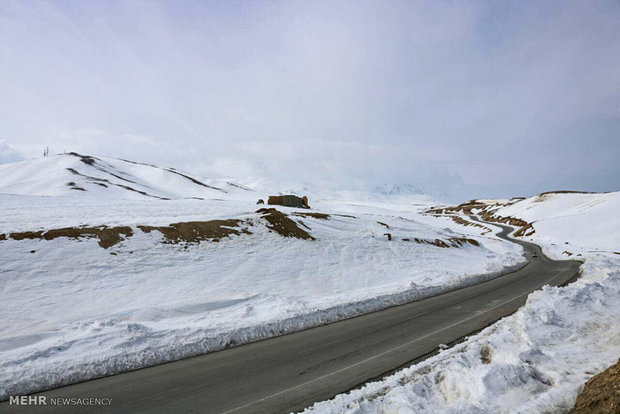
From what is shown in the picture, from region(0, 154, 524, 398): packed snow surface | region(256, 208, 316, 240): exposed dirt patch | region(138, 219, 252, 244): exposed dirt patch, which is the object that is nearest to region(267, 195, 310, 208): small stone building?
region(256, 208, 316, 240): exposed dirt patch

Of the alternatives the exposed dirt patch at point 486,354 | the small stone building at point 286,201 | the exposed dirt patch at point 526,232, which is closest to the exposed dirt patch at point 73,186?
the small stone building at point 286,201

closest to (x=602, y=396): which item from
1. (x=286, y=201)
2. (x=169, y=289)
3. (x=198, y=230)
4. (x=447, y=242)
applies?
(x=169, y=289)

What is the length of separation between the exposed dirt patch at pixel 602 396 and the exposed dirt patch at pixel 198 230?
1995cm

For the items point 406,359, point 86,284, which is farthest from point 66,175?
point 406,359

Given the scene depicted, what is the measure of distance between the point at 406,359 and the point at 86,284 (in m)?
14.3

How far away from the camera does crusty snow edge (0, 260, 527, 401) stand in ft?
24.9

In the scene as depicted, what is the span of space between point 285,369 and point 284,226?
19.4m

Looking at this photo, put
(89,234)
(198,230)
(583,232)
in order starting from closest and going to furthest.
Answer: (89,234) → (198,230) → (583,232)

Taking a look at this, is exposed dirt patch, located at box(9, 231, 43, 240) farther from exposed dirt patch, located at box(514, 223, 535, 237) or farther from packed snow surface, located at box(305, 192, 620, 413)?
exposed dirt patch, located at box(514, 223, 535, 237)

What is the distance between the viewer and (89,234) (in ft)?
60.6

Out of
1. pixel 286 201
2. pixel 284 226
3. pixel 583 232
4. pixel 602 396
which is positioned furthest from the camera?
pixel 583 232

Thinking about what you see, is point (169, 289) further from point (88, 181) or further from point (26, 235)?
point (88, 181)

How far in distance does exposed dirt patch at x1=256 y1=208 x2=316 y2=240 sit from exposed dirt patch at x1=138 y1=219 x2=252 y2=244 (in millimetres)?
2740

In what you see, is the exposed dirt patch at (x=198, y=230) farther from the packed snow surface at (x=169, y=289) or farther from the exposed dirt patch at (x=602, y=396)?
the exposed dirt patch at (x=602, y=396)
